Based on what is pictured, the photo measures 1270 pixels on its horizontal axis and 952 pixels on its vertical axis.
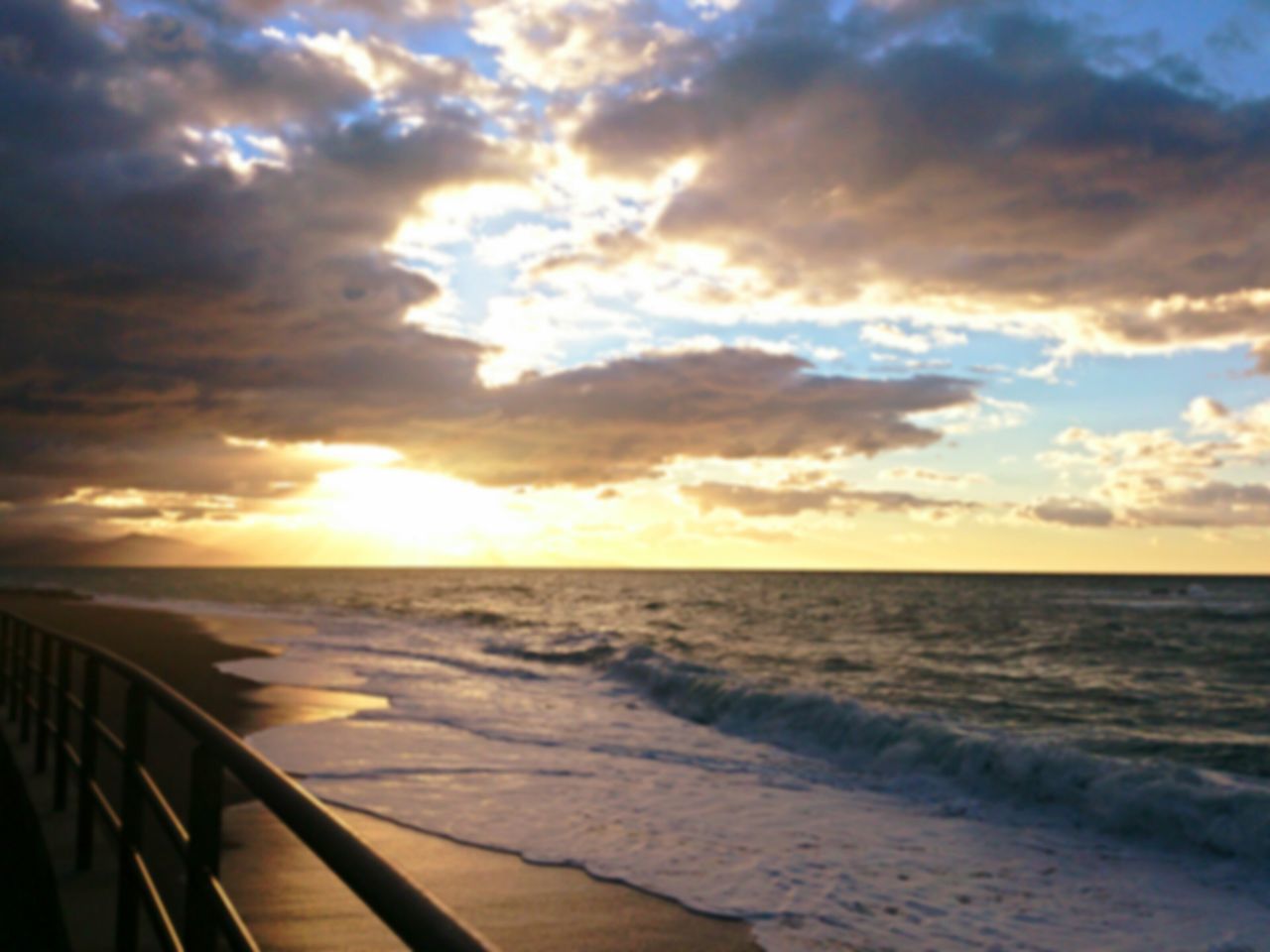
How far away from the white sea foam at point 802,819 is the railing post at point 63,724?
2.73 m

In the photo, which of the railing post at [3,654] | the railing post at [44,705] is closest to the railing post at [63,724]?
the railing post at [44,705]

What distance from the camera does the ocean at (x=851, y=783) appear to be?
6.65 m

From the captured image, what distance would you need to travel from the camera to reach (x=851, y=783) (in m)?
11.3

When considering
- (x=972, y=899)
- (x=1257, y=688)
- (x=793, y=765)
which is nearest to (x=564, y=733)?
(x=793, y=765)

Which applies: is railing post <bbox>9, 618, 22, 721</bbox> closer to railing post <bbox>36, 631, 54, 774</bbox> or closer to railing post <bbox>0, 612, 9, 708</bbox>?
railing post <bbox>0, 612, 9, 708</bbox>

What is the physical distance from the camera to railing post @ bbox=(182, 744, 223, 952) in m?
2.25

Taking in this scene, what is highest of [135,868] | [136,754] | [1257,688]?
[136,754]

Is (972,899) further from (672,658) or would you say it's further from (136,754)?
(672,658)

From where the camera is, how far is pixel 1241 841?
898cm

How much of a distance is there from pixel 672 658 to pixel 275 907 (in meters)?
19.3

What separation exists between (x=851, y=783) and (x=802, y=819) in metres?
2.60

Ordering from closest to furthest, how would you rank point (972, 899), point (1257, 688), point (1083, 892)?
point (972, 899) → point (1083, 892) → point (1257, 688)

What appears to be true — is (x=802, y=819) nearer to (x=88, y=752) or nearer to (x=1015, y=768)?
(x=1015, y=768)

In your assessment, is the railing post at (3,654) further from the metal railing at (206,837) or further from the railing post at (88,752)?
the railing post at (88,752)
